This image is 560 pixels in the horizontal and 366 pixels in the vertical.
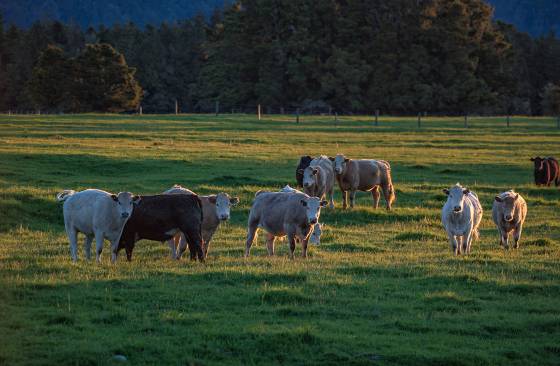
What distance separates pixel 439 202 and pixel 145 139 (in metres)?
24.1

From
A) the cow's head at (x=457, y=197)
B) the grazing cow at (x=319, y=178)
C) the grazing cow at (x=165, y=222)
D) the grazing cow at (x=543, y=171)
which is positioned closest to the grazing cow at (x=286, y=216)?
the grazing cow at (x=165, y=222)

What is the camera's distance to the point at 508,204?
1961cm

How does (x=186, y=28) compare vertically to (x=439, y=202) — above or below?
above

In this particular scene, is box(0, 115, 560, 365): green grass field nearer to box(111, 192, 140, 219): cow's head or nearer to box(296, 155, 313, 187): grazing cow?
box(111, 192, 140, 219): cow's head

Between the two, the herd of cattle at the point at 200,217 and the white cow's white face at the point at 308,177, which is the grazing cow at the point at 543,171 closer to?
the white cow's white face at the point at 308,177

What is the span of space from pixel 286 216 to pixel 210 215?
5.53ft

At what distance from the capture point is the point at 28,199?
2367 cm

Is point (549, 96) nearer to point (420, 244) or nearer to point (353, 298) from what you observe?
point (420, 244)

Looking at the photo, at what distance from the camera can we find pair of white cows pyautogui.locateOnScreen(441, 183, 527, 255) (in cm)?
1845

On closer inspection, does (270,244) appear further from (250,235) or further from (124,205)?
(124,205)

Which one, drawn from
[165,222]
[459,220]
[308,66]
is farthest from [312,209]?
[308,66]

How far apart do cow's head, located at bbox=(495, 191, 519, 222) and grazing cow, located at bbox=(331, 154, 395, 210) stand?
22.6ft

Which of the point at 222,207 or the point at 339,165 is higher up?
the point at 339,165

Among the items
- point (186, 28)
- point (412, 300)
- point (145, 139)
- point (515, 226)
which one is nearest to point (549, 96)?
point (186, 28)
